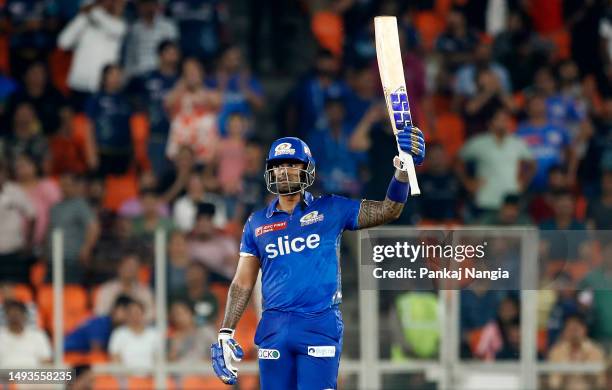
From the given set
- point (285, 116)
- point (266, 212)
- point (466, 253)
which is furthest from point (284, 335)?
point (285, 116)

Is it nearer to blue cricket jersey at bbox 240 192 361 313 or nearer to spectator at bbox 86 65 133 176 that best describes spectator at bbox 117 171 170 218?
spectator at bbox 86 65 133 176

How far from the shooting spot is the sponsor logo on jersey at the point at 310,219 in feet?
32.0

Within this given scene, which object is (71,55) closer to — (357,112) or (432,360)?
(357,112)

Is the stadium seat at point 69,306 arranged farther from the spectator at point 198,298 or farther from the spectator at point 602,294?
the spectator at point 602,294

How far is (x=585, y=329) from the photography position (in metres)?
13.9

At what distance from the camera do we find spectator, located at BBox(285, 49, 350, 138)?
16.8 meters

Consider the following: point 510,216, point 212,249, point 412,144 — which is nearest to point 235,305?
point 412,144

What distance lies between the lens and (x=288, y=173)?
9.67 m

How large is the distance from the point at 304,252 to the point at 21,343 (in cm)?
484

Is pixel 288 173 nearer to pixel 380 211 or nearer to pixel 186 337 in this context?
pixel 380 211

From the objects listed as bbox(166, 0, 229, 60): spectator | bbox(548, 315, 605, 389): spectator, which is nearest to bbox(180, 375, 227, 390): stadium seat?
bbox(548, 315, 605, 389): spectator

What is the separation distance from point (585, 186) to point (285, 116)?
3.14m

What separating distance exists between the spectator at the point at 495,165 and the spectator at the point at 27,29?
4554mm

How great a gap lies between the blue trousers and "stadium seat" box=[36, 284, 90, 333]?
4.47 metres
